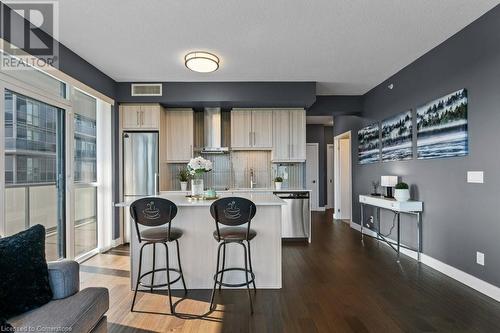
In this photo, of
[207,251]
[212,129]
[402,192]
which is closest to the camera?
[207,251]

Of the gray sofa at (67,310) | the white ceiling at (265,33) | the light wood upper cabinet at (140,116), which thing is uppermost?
the white ceiling at (265,33)

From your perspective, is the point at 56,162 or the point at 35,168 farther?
the point at 56,162

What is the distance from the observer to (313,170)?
8.83m

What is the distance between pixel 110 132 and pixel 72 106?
0.99 metres

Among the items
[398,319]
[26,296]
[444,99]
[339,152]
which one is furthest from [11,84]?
[339,152]

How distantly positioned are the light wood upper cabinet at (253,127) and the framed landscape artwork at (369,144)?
192cm

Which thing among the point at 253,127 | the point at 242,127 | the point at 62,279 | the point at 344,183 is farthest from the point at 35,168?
the point at 344,183

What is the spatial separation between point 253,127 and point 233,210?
10.1 ft

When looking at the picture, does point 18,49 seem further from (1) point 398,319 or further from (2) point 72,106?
(1) point 398,319

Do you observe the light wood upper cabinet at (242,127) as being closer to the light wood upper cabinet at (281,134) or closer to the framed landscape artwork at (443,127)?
the light wood upper cabinet at (281,134)

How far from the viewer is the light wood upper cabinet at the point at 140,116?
16.2 feet

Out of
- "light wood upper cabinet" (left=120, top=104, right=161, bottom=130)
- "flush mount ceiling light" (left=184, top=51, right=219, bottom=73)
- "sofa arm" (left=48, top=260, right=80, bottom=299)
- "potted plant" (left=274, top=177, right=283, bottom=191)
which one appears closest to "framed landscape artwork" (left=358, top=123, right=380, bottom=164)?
"potted plant" (left=274, top=177, right=283, bottom=191)

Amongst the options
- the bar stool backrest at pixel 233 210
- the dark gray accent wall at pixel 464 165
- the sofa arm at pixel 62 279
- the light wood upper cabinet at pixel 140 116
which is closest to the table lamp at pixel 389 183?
the dark gray accent wall at pixel 464 165

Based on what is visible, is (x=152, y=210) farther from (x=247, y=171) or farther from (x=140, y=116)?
(x=247, y=171)
